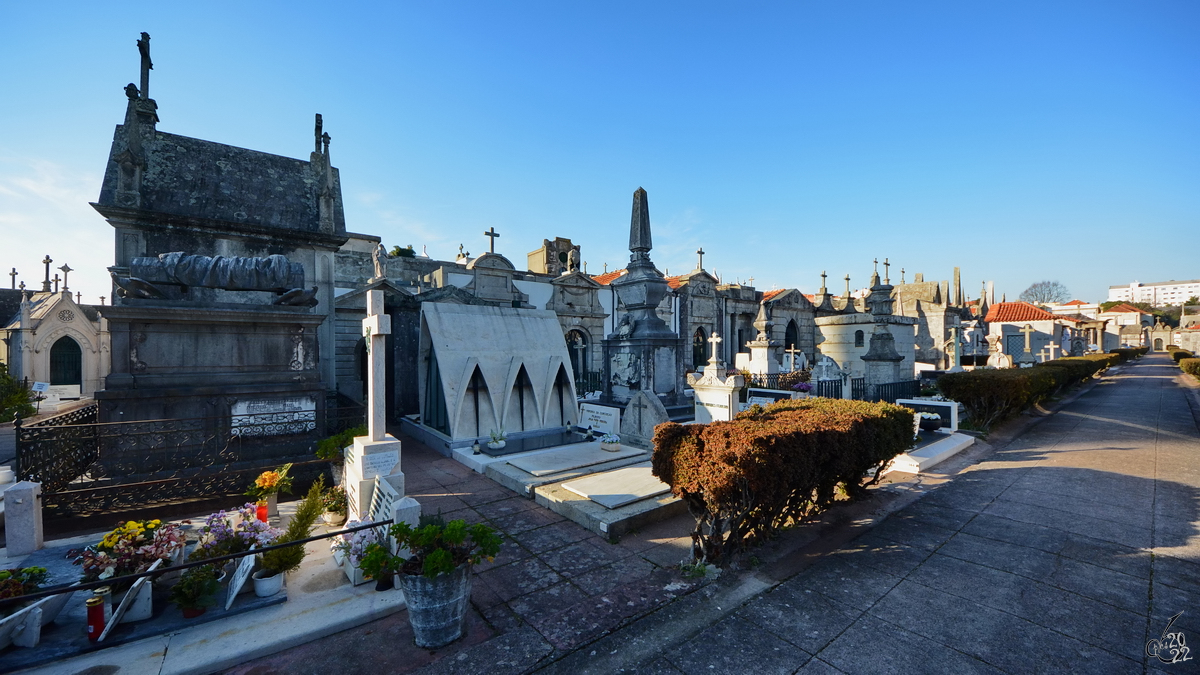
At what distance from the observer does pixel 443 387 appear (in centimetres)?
985

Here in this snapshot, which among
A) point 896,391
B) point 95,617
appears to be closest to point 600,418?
point 95,617

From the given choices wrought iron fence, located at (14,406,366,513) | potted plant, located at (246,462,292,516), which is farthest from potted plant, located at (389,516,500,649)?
wrought iron fence, located at (14,406,366,513)

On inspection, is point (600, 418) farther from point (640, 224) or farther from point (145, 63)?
point (145, 63)

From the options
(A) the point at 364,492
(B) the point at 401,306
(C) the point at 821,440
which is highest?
(B) the point at 401,306

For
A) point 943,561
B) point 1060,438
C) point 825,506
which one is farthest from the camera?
point 1060,438

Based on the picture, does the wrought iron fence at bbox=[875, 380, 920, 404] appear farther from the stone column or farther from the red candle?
the red candle

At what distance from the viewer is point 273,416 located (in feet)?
26.7

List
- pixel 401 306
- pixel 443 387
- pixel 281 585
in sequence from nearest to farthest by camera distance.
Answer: pixel 281 585, pixel 443 387, pixel 401 306

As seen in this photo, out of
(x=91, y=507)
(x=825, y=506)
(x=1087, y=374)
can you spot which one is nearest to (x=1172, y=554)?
(x=825, y=506)

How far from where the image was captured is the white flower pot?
4081 millimetres

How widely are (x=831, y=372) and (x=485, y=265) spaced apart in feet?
47.3

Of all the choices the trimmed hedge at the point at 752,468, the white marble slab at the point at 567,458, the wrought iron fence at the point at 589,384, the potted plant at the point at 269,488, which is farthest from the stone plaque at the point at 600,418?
the wrought iron fence at the point at 589,384

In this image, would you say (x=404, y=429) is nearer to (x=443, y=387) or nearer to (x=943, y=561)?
(x=443, y=387)

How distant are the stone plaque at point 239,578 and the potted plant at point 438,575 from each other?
4.86ft
